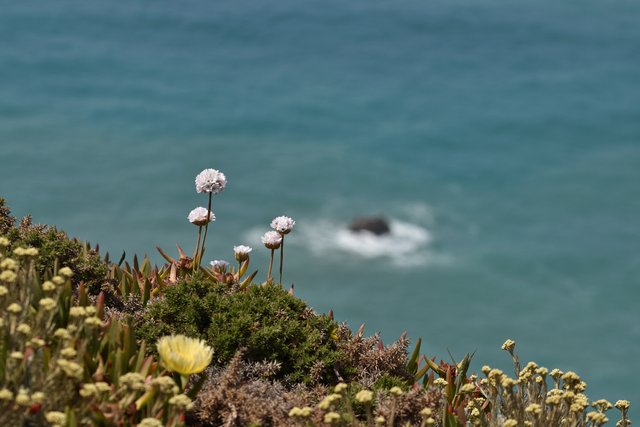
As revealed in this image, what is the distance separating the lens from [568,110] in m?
68.7

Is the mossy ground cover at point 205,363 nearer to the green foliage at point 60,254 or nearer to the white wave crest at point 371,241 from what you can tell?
the green foliage at point 60,254

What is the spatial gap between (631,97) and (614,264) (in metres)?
13.2

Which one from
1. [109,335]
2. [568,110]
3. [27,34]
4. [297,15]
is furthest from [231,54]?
[109,335]

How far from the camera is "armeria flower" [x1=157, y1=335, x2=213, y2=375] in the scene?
5250 mm

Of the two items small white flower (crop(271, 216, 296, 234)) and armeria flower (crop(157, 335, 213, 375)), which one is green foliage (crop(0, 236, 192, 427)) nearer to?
armeria flower (crop(157, 335, 213, 375))

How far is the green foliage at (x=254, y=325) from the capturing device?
6.64 m

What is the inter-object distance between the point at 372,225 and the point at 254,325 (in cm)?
6419

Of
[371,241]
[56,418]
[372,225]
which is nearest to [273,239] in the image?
[56,418]

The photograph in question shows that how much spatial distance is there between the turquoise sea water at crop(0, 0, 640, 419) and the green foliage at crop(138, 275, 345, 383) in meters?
51.4

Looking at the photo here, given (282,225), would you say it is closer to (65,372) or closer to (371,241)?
(65,372)

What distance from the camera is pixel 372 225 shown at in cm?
7081

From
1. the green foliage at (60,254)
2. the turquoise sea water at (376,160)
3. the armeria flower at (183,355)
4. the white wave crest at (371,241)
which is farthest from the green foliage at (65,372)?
the white wave crest at (371,241)

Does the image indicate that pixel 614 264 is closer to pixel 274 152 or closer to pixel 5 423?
pixel 274 152

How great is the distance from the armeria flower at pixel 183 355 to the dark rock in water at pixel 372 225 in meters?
62.9
